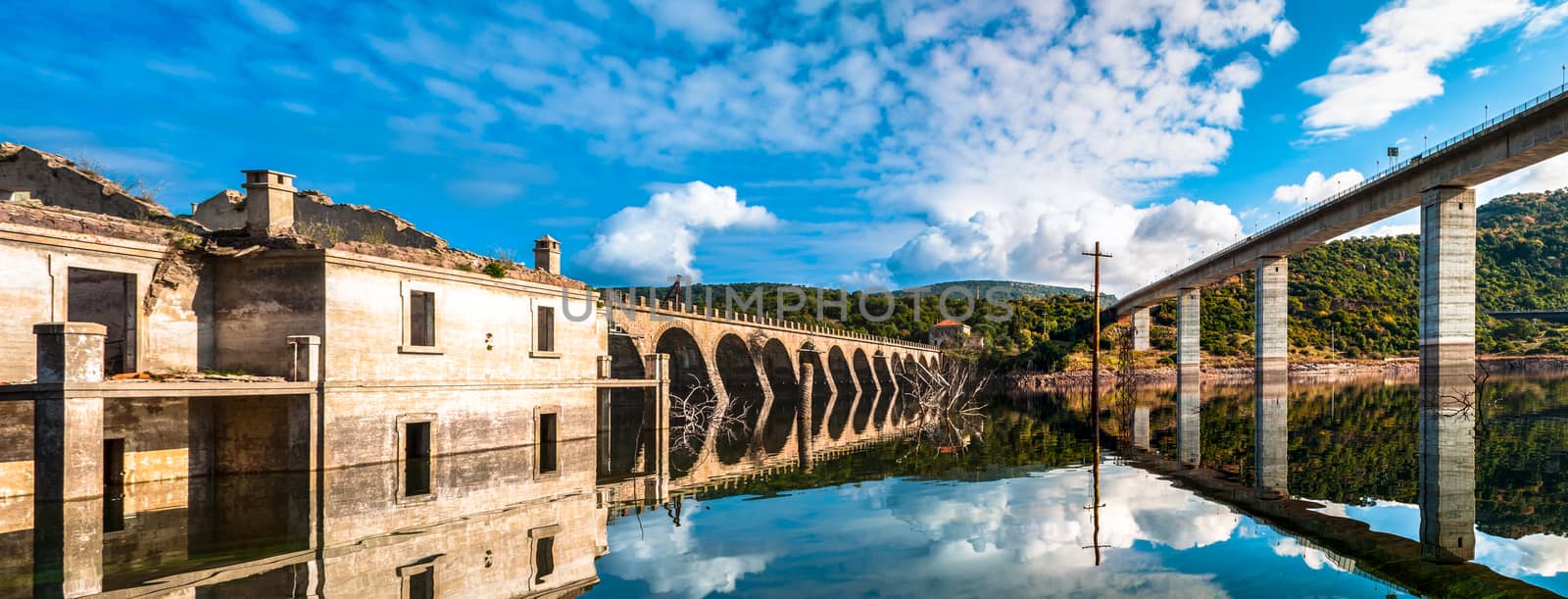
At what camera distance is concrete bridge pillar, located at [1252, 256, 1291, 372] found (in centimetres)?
5528

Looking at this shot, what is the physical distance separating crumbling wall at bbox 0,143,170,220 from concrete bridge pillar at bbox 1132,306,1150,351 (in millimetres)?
89490

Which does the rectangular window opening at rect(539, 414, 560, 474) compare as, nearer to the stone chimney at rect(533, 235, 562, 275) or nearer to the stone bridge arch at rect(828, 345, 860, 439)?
the stone chimney at rect(533, 235, 562, 275)

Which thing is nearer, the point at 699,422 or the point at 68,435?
the point at 68,435

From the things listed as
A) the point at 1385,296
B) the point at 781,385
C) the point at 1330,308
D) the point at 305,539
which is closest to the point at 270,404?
the point at 305,539

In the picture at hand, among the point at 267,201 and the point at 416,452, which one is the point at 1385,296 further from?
the point at 267,201

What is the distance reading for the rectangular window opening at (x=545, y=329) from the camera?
76.8ft

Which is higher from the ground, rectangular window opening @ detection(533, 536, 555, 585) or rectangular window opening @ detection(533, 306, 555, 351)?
rectangular window opening @ detection(533, 306, 555, 351)

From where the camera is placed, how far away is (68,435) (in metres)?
11.8

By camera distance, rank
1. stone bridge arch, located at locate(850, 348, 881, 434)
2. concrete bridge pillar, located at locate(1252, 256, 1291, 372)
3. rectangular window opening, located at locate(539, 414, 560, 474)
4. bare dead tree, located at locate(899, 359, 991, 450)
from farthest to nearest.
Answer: concrete bridge pillar, located at locate(1252, 256, 1291, 372) → stone bridge arch, located at locate(850, 348, 881, 434) → bare dead tree, located at locate(899, 359, 991, 450) → rectangular window opening, located at locate(539, 414, 560, 474)

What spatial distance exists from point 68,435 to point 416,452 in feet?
25.5

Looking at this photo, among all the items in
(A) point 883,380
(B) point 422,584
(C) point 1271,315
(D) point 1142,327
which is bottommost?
(A) point 883,380

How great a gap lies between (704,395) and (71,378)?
31.8 meters

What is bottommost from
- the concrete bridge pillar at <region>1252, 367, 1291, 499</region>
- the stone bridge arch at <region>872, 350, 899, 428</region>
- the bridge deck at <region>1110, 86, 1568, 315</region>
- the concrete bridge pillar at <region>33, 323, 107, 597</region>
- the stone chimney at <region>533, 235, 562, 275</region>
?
the stone bridge arch at <region>872, 350, 899, 428</region>

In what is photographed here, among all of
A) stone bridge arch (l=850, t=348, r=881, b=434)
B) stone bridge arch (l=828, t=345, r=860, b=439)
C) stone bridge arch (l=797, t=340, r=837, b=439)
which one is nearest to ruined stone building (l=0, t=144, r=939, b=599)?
stone bridge arch (l=850, t=348, r=881, b=434)
